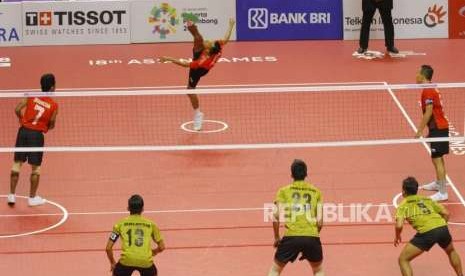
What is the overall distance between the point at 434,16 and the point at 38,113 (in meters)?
16.2

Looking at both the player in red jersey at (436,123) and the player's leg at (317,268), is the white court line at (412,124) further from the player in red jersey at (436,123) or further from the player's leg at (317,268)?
the player's leg at (317,268)

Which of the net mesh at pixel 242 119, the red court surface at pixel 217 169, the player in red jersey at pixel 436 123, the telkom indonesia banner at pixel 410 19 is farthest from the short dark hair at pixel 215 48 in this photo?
the telkom indonesia banner at pixel 410 19

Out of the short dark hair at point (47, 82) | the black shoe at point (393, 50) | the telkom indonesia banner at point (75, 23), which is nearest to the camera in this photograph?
the short dark hair at point (47, 82)

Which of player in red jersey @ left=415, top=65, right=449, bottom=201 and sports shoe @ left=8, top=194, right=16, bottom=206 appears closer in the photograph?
player in red jersey @ left=415, top=65, right=449, bottom=201

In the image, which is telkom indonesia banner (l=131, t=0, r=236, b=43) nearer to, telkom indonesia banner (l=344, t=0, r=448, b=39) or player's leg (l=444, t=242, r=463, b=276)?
telkom indonesia banner (l=344, t=0, r=448, b=39)

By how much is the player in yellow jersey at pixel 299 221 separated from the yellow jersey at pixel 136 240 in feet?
5.35

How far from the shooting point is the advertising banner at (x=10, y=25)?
28.5 m

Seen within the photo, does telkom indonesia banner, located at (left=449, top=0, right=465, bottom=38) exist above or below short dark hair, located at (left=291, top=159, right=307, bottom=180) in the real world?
above

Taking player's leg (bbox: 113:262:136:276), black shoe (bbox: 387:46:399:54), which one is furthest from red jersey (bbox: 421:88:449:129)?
black shoe (bbox: 387:46:399:54)

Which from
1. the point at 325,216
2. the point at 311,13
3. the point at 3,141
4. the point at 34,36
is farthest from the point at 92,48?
the point at 325,216

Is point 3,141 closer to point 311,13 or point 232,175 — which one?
point 232,175

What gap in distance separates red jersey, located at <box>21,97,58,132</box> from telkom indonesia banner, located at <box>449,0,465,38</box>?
1609 centimetres

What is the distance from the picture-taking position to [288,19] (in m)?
29.2

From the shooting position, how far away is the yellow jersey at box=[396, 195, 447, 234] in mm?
12859
